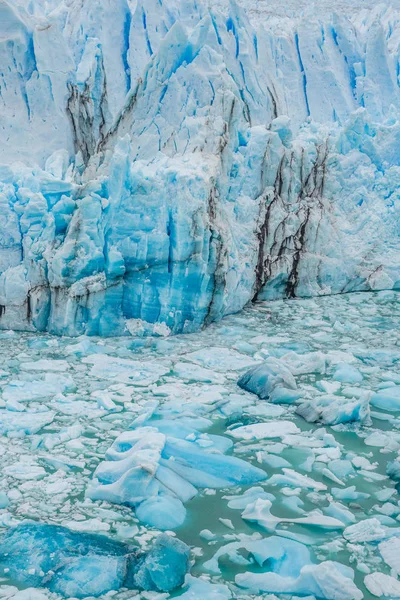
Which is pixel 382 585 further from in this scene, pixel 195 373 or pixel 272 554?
pixel 195 373

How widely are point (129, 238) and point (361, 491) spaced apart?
309 cm

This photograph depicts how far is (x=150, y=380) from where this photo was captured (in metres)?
4.51

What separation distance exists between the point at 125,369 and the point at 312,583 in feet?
8.29

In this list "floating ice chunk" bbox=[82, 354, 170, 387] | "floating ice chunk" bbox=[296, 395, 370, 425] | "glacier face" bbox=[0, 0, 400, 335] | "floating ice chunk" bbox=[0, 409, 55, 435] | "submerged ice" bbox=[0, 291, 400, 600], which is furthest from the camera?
"glacier face" bbox=[0, 0, 400, 335]

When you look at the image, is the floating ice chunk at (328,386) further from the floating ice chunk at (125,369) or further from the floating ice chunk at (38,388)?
the floating ice chunk at (38,388)

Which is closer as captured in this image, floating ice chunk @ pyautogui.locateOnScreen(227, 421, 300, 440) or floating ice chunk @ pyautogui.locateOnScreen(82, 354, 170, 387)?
floating ice chunk @ pyautogui.locateOnScreen(227, 421, 300, 440)

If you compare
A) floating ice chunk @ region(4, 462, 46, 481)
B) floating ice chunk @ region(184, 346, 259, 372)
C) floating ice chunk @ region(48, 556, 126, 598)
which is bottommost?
floating ice chunk @ region(48, 556, 126, 598)

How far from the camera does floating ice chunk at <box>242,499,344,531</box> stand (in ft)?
9.32

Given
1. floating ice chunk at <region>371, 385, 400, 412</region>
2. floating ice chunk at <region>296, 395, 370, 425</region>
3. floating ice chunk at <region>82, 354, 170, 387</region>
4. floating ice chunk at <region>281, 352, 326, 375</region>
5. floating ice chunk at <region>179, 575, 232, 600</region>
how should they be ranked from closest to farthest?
floating ice chunk at <region>179, 575, 232, 600</region>
floating ice chunk at <region>296, 395, 370, 425</region>
floating ice chunk at <region>371, 385, 400, 412</region>
floating ice chunk at <region>82, 354, 170, 387</region>
floating ice chunk at <region>281, 352, 326, 375</region>

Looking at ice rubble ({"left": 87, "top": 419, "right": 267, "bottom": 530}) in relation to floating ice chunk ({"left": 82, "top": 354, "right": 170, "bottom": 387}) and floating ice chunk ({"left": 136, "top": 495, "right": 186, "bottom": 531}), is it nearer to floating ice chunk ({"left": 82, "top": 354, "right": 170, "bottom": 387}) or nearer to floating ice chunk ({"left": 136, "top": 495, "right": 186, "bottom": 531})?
floating ice chunk ({"left": 136, "top": 495, "right": 186, "bottom": 531})

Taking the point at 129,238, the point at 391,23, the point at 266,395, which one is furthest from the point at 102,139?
the point at 391,23

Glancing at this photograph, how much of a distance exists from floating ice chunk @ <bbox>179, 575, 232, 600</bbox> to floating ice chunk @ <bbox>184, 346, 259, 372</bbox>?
7.76ft

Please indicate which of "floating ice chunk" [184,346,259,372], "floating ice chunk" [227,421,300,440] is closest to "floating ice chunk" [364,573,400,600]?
"floating ice chunk" [227,421,300,440]

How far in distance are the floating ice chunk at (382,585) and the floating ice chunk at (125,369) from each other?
2.26 meters
